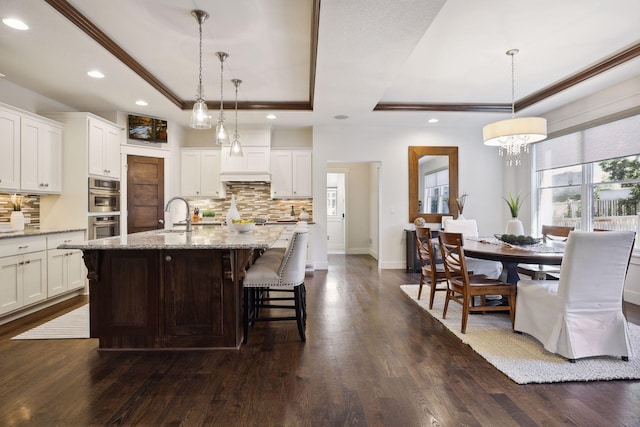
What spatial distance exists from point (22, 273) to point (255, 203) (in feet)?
12.0

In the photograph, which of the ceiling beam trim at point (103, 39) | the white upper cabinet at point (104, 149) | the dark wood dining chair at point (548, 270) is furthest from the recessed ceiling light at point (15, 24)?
the dark wood dining chair at point (548, 270)

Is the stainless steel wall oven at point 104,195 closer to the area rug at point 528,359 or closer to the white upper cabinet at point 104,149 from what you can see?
the white upper cabinet at point 104,149

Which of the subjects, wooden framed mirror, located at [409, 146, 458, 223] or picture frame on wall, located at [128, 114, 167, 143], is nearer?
picture frame on wall, located at [128, 114, 167, 143]

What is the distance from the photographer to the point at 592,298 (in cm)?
242

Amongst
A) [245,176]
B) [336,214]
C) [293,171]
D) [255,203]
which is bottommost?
[336,214]

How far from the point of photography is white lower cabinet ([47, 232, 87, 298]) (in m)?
3.86

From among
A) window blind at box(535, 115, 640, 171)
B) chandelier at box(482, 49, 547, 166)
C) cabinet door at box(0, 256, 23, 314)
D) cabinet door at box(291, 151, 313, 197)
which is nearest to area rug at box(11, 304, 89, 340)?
cabinet door at box(0, 256, 23, 314)

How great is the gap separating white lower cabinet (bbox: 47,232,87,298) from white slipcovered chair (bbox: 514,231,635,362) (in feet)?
16.3

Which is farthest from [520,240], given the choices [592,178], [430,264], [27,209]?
[27,209]

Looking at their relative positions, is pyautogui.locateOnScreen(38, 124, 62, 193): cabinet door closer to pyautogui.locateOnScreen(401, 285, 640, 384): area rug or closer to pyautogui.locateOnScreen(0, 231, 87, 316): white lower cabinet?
pyautogui.locateOnScreen(0, 231, 87, 316): white lower cabinet

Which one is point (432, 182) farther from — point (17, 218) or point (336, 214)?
point (17, 218)

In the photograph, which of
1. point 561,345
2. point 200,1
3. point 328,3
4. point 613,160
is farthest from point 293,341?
point 613,160

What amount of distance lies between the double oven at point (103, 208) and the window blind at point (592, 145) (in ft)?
22.3

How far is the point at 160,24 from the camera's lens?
9.98ft
